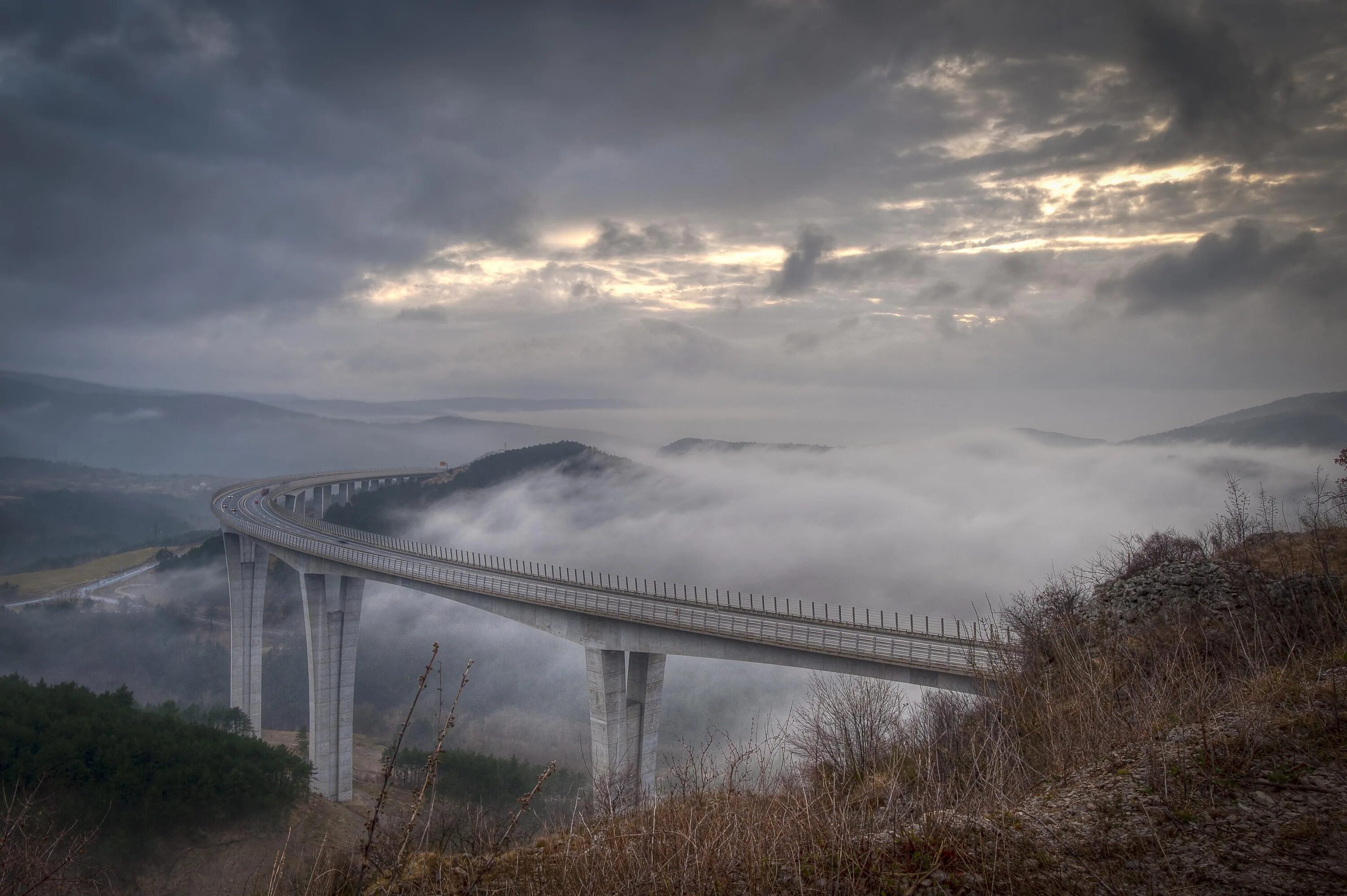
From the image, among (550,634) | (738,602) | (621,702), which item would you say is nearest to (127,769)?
(550,634)

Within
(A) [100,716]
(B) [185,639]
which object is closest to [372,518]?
(B) [185,639]

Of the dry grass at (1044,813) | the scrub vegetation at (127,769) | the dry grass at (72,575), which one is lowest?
the dry grass at (72,575)

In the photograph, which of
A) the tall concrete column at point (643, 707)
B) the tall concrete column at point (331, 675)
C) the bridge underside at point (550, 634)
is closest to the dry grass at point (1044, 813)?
the bridge underside at point (550, 634)

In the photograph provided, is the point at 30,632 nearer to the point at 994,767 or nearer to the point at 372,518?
the point at 372,518

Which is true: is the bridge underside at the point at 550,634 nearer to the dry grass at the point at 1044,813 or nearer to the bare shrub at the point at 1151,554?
the dry grass at the point at 1044,813

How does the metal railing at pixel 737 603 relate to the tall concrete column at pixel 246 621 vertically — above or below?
above

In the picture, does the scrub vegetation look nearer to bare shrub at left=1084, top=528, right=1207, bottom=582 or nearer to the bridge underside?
the bridge underside

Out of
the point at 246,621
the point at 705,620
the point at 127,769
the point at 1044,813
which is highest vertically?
the point at 1044,813

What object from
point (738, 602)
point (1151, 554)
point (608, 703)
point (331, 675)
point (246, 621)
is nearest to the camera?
point (1151, 554)

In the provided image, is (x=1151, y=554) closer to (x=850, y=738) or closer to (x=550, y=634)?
(x=850, y=738)
